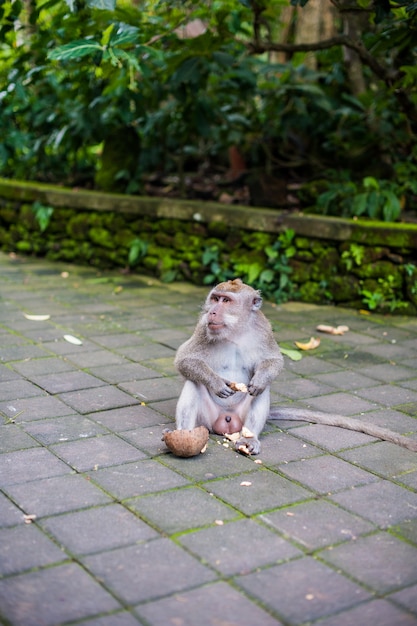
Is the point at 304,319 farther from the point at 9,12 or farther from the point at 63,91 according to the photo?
the point at 63,91

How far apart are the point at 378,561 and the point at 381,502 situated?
568 mm

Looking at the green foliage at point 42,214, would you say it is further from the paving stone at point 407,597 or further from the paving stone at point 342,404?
the paving stone at point 407,597

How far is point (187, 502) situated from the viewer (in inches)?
142

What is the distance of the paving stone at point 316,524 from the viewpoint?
3314mm

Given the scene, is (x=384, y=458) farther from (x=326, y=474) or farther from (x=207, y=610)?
(x=207, y=610)

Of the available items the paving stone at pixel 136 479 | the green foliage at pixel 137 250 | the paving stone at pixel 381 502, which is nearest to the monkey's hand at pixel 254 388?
the paving stone at pixel 136 479

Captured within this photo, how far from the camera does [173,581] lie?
294 centimetres

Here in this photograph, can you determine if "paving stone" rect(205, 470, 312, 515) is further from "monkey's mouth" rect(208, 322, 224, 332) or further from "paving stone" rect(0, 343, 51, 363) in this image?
"paving stone" rect(0, 343, 51, 363)

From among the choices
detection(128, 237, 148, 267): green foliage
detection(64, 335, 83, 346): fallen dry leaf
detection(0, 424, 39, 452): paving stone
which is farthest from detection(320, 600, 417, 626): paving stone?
detection(128, 237, 148, 267): green foliage

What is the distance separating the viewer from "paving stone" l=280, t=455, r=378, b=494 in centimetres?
385

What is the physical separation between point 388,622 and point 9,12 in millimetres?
5489

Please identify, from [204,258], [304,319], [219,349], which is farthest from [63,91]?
[219,349]

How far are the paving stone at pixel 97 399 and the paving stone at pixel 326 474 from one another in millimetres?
1333

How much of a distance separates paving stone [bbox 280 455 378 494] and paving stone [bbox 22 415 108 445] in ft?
3.70
